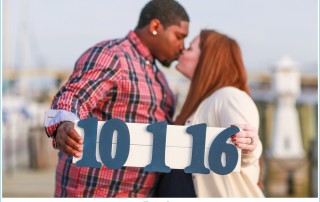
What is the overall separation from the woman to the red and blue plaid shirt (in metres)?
0.12

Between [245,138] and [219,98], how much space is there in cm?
28

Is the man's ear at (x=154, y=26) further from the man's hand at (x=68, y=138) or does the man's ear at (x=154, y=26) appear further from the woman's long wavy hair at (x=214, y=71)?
the man's hand at (x=68, y=138)

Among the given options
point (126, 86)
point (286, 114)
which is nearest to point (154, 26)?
point (126, 86)

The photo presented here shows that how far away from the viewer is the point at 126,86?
252 centimetres

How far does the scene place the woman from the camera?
2518 millimetres

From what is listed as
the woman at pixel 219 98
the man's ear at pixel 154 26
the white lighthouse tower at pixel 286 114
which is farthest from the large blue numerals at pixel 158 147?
the white lighthouse tower at pixel 286 114

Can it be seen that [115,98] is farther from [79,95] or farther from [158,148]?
[158,148]

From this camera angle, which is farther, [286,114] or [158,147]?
[286,114]

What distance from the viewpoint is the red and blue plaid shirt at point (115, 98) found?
7.94 feet

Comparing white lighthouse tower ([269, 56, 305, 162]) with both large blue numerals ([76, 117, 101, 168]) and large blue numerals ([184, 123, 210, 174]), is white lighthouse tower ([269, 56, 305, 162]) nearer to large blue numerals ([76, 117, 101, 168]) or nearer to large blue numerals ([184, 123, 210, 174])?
large blue numerals ([184, 123, 210, 174])

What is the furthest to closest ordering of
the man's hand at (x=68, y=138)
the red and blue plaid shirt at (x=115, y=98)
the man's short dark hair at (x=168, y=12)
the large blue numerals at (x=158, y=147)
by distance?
the man's short dark hair at (x=168, y=12) < the red and blue plaid shirt at (x=115, y=98) < the large blue numerals at (x=158, y=147) < the man's hand at (x=68, y=138)

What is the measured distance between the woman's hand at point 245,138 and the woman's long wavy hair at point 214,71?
316mm

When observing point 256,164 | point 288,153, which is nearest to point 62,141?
point 256,164

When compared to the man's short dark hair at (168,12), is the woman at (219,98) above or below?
below
